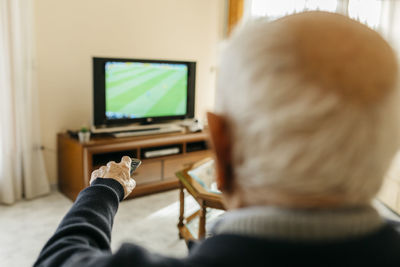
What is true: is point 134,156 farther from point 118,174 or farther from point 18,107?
point 118,174

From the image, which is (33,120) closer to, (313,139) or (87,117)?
(87,117)

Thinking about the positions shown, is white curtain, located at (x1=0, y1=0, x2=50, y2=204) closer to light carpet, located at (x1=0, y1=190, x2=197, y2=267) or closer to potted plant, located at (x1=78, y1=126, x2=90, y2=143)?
light carpet, located at (x1=0, y1=190, x2=197, y2=267)

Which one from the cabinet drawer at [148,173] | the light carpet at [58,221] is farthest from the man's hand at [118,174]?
the cabinet drawer at [148,173]

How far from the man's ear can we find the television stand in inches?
104

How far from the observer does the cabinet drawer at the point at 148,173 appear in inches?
126

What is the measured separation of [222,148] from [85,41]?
9.97 feet

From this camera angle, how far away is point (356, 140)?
502 millimetres

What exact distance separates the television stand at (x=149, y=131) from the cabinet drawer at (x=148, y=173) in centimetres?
29

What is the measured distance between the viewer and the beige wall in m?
3.12

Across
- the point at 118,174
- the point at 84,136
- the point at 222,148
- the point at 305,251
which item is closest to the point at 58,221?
the point at 84,136

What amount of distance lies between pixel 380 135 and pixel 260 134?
172 mm

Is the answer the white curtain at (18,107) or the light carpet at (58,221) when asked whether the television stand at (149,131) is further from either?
the white curtain at (18,107)

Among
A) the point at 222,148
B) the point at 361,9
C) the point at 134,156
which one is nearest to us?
the point at 222,148

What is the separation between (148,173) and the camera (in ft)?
10.7
